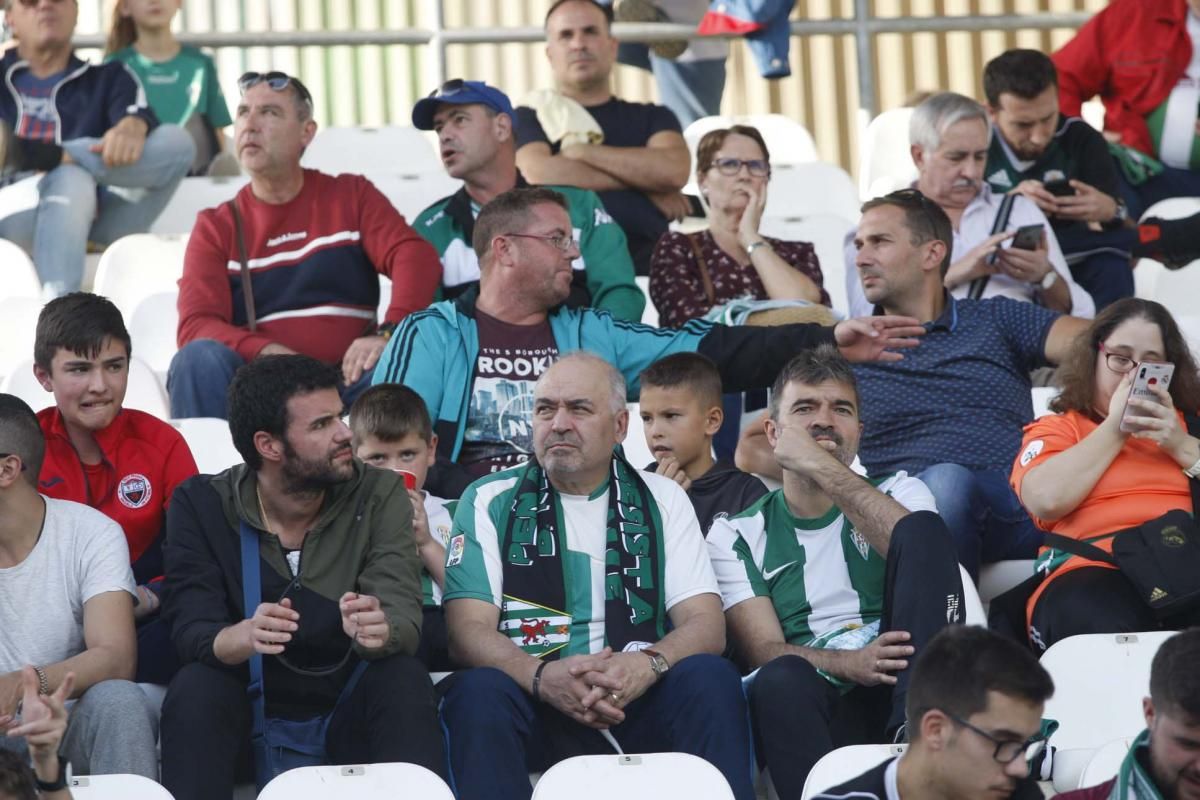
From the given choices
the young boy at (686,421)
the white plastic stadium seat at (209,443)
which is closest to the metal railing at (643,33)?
the young boy at (686,421)

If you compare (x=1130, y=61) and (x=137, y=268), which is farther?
(x=1130, y=61)

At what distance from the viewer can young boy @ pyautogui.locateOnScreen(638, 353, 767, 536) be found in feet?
14.8

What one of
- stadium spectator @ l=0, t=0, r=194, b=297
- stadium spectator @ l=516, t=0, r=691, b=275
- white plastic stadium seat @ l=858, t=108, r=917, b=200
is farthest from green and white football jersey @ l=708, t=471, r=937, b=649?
white plastic stadium seat @ l=858, t=108, r=917, b=200

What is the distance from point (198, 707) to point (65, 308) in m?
1.19

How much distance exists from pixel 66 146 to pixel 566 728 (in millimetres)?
3449

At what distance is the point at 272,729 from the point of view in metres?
3.74

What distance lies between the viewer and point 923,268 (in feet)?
16.2

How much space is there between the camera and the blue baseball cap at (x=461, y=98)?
569cm

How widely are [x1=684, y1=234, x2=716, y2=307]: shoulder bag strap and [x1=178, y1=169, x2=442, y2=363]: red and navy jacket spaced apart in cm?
71

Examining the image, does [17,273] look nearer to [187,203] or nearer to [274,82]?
[187,203]

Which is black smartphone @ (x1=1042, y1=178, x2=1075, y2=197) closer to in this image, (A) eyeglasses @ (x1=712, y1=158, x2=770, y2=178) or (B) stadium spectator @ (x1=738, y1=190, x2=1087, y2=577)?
(A) eyeglasses @ (x1=712, y1=158, x2=770, y2=178)

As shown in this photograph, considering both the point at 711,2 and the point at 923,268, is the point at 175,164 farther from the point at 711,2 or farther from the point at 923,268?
the point at 923,268

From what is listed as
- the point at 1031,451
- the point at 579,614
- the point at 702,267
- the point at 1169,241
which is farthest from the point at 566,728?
the point at 1169,241

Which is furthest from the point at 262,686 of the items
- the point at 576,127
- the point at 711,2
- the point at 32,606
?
the point at 711,2
